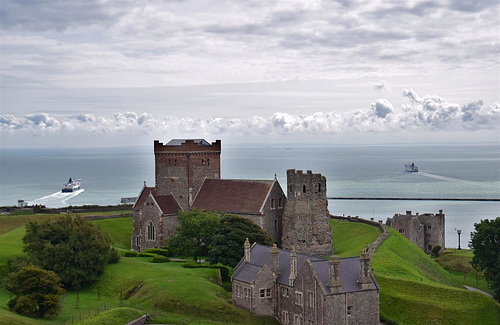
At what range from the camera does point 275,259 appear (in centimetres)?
4953

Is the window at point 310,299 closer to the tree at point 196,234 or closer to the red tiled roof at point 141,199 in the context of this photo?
the tree at point 196,234

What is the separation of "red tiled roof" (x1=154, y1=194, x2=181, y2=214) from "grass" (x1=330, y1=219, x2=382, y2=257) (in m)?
20.3

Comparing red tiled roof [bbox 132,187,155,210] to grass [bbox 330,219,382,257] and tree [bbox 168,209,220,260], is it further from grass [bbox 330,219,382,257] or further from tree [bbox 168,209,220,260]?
grass [bbox 330,219,382,257]

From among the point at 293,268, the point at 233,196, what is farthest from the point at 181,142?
the point at 293,268

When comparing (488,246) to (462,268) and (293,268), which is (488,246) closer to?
(462,268)

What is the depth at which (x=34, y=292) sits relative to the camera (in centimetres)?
4647

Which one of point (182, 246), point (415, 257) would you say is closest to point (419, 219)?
point (415, 257)

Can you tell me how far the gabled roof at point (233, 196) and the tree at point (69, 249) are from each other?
57.8ft

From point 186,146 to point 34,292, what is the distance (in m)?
35.0

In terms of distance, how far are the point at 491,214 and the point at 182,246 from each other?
104344 millimetres

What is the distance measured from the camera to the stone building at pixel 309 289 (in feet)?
146

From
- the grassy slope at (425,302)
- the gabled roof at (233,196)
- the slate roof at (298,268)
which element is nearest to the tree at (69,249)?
the slate roof at (298,268)

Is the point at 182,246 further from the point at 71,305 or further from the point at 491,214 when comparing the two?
the point at 491,214

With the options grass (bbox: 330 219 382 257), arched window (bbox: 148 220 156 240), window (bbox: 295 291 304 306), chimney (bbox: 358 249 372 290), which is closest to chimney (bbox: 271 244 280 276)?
window (bbox: 295 291 304 306)
